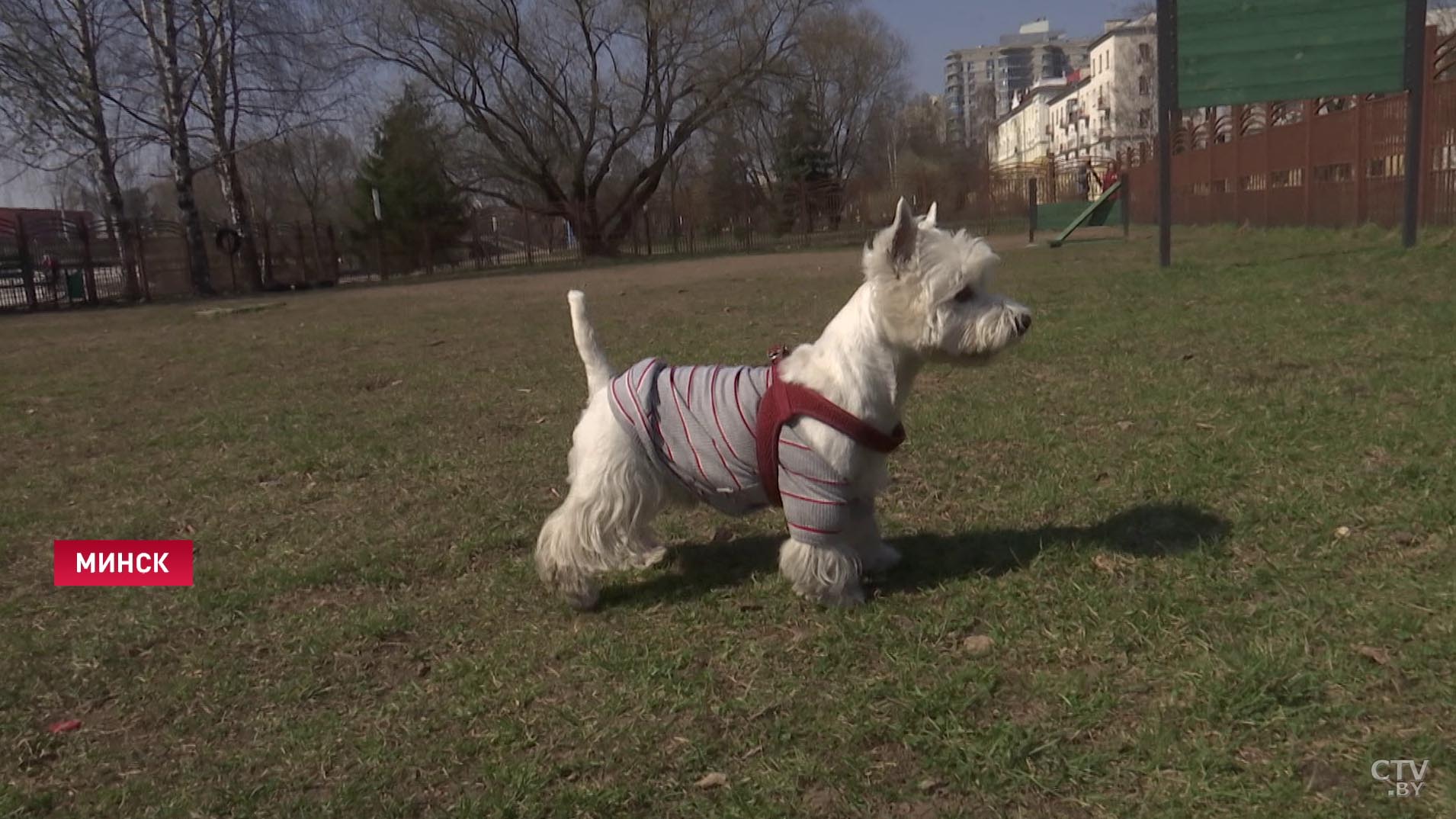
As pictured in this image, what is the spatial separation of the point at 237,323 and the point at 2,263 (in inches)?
551

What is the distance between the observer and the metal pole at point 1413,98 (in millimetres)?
11523

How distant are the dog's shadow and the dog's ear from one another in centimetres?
124

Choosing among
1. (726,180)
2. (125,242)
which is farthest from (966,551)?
(726,180)

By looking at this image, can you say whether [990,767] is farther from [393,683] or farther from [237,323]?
[237,323]

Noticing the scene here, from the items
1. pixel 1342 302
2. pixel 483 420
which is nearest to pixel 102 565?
pixel 483 420

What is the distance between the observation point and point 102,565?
4391 mm

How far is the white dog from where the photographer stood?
3305 millimetres

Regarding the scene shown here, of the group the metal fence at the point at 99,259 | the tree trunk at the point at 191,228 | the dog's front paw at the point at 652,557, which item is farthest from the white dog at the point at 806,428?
the tree trunk at the point at 191,228

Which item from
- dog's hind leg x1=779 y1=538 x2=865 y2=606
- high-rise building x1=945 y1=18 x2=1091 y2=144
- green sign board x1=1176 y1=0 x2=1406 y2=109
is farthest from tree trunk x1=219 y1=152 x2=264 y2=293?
high-rise building x1=945 y1=18 x2=1091 y2=144

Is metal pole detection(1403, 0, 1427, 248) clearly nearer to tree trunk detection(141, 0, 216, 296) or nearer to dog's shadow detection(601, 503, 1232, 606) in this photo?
dog's shadow detection(601, 503, 1232, 606)

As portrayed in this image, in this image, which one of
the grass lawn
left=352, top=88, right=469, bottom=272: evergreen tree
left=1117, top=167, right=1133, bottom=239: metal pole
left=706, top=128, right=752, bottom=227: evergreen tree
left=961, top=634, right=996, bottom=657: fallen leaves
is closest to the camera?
the grass lawn

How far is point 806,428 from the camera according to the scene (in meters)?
3.32

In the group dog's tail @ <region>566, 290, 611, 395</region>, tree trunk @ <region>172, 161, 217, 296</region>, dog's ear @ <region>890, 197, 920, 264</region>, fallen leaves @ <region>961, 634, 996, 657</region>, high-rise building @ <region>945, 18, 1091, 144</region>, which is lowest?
fallen leaves @ <region>961, 634, 996, 657</region>

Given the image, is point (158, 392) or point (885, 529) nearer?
point (885, 529)
